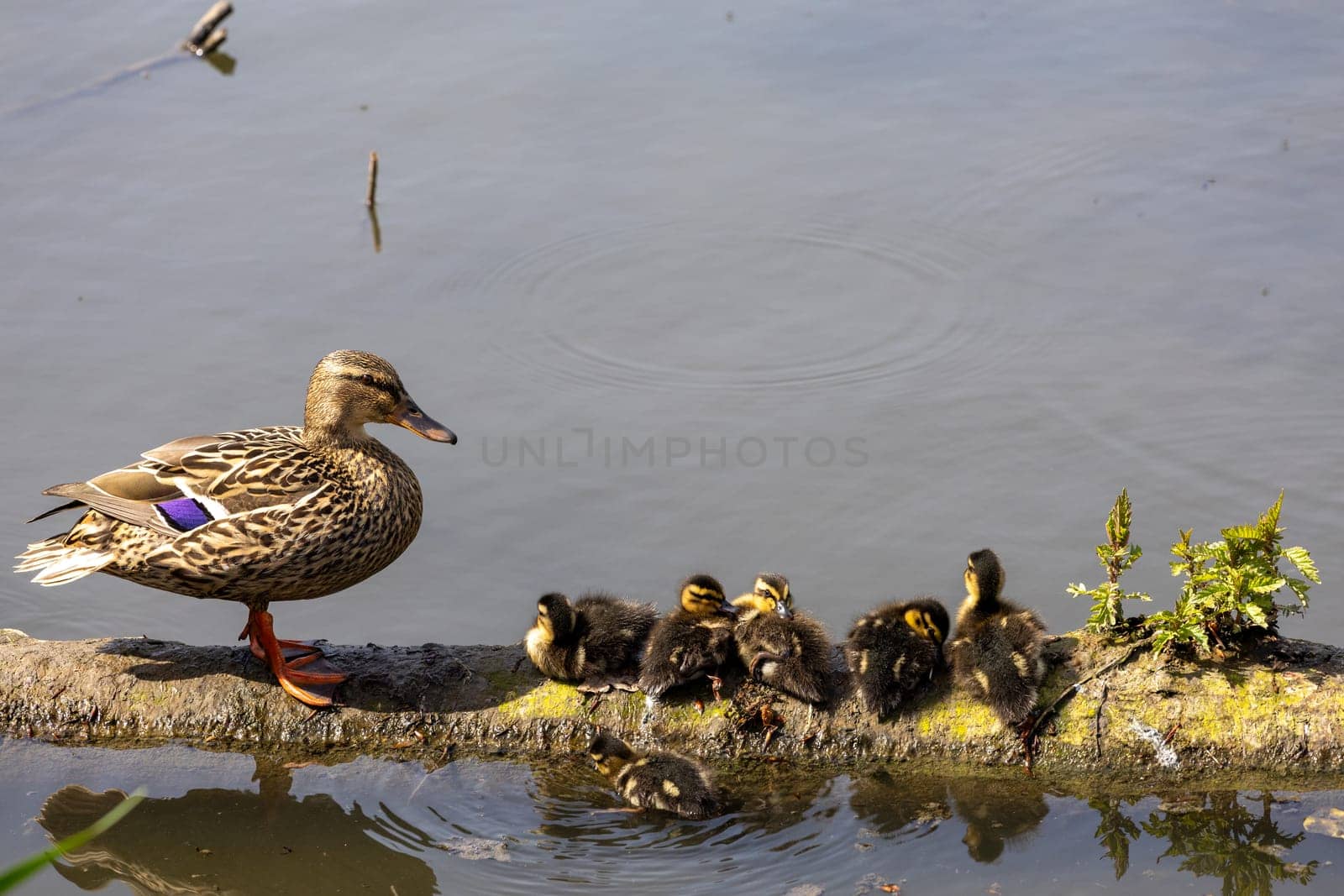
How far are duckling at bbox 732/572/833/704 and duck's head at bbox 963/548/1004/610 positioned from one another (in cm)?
51

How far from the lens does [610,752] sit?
448cm

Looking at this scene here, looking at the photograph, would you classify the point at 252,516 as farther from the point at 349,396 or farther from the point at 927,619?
the point at 927,619

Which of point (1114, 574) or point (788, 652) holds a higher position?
point (1114, 574)

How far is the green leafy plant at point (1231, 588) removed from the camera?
4273 millimetres

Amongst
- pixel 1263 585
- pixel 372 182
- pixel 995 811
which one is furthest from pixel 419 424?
pixel 372 182

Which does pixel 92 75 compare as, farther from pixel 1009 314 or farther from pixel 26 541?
pixel 1009 314

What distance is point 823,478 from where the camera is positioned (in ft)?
23.5

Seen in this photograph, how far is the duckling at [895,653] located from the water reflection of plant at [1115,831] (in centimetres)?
65

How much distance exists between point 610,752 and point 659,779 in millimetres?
188

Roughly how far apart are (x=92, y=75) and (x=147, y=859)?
8.40 meters

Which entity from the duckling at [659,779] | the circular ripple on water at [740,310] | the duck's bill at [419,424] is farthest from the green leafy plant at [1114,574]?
the circular ripple on water at [740,310]

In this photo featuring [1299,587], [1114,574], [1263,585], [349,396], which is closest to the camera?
[1263,585]

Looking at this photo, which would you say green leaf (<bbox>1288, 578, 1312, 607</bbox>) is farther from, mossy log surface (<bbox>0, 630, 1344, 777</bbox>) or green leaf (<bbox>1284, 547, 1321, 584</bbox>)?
mossy log surface (<bbox>0, 630, 1344, 777</bbox>)

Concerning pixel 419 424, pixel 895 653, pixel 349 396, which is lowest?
pixel 895 653
